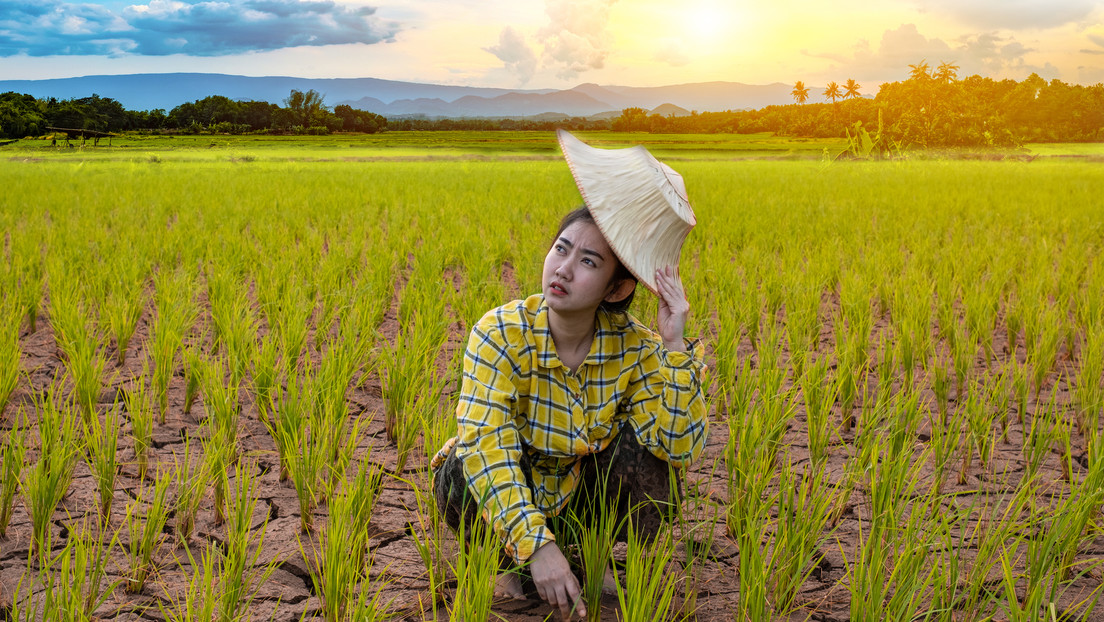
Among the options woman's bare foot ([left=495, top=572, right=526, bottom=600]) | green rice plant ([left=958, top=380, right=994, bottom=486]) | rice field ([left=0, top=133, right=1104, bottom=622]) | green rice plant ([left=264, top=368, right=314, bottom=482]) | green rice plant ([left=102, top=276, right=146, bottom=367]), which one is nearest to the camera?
rice field ([left=0, top=133, right=1104, bottom=622])

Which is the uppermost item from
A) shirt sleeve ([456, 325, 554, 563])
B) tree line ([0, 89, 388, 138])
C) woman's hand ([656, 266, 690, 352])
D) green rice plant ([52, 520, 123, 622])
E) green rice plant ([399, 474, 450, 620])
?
tree line ([0, 89, 388, 138])

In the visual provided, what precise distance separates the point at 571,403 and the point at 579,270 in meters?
0.26

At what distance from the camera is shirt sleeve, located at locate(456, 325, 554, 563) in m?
1.34

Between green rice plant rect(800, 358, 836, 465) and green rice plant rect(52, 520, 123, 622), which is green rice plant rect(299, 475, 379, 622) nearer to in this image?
green rice plant rect(52, 520, 123, 622)

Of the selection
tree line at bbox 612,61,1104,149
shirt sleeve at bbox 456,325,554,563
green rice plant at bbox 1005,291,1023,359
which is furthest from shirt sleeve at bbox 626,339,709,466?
tree line at bbox 612,61,1104,149

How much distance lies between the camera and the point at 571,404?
149cm

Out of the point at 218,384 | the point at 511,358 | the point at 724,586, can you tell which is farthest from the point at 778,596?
the point at 218,384

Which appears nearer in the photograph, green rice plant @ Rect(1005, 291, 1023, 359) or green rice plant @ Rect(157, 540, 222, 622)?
green rice plant @ Rect(157, 540, 222, 622)

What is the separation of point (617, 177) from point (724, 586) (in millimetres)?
884

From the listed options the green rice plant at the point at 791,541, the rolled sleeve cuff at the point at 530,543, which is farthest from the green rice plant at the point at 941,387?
the rolled sleeve cuff at the point at 530,543

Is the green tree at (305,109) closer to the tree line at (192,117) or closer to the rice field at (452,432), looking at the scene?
the tree line at (192,117)

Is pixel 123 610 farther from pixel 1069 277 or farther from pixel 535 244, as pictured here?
pixel 1069 277

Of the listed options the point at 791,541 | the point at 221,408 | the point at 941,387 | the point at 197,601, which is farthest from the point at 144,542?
the point at 941,387

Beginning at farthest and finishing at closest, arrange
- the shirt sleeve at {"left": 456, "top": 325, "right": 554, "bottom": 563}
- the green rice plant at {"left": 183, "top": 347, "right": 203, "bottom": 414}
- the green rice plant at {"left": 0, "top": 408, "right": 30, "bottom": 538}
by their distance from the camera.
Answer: the green rice plant at {"left": 183, "top": 347, "right": 203, "bottom": 414}
the green rice plant at {"left": 0, "top": 408, "right": 30, "bottom": 538}
the shirt sleeve at {"left": 456, "top": 325, "right": 554, "bottom": 563}
